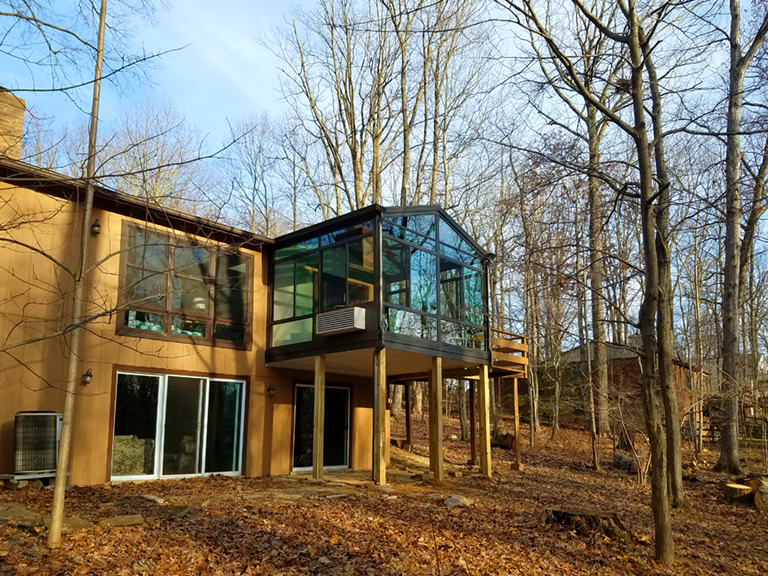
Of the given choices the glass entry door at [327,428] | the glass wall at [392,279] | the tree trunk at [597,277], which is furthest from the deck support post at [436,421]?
the tree trunk at [597,277]

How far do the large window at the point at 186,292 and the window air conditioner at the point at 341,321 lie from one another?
5.85 ft

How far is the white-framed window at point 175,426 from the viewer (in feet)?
32.3

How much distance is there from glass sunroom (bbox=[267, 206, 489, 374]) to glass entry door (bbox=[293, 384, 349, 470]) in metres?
1.03

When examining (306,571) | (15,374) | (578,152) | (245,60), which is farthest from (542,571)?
(15,374)

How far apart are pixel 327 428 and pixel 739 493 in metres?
8.17

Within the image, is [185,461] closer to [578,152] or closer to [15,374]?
[15,374]

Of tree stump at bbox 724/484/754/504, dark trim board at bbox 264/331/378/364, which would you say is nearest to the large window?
dark trim board at bbox 264/331/378/364

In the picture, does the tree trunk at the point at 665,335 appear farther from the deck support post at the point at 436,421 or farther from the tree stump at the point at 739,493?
the deck support post at the point at 436,421

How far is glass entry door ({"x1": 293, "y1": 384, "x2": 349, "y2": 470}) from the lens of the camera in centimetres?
1258

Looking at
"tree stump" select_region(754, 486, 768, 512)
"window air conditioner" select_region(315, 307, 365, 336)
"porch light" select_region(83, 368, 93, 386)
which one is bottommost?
"tree stump" select_region(754, 486, 768, 512)

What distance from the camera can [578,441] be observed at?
843 inches

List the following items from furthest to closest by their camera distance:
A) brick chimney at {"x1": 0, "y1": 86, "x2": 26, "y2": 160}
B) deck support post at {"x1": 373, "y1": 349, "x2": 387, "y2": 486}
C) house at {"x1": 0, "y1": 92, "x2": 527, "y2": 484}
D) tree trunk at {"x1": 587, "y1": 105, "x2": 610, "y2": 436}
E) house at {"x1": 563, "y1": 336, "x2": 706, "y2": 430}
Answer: house at {"x1": 563, "y1": 336, "x2": 706, "y2": 430} < deck support post at {"x1": 373, "y1": 349, "x2": 387, "y2": 486} < brick chimney at {"x1": 0, "y1": 86, "x2": 26, "y2": 160} < house at {"x1": 0, "y1": 92, "x2": 527, "y2": 484} < tree trunk at {"x1": 587, "y1": 105, "x2": 610, "y2": 436}

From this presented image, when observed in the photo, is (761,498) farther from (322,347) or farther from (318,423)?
(322,347)

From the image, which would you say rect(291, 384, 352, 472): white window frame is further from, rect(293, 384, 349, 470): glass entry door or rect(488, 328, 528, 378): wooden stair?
rect(488, 328, 528, 378): wooden stair
